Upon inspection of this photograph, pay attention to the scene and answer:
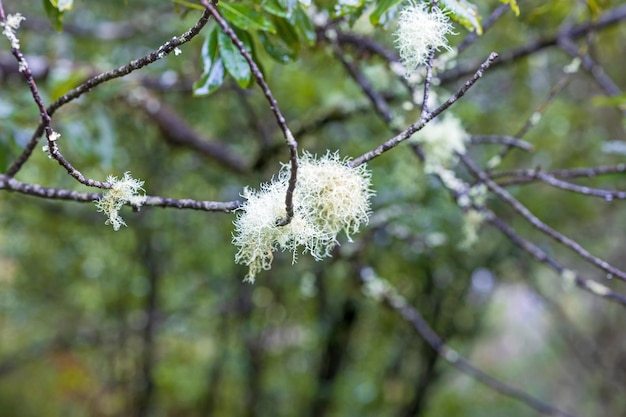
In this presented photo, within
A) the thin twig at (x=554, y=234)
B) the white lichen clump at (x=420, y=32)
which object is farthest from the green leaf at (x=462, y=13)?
the thin twig at (x=554, y=234)

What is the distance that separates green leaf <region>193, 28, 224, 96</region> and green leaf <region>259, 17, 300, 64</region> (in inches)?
2.3

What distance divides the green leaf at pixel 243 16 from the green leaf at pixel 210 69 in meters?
0.07

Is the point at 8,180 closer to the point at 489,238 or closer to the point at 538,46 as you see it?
the point at 538,46

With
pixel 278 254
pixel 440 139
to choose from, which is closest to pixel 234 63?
pixel 440 139

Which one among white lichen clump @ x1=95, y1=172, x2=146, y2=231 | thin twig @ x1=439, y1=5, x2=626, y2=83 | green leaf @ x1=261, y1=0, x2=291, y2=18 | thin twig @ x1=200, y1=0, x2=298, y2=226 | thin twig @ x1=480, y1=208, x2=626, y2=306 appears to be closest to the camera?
thin twig @ x1=200, y1=0, x2=298, y2=226

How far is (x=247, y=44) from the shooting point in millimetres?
738

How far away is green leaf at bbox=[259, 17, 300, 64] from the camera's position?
0.76 m

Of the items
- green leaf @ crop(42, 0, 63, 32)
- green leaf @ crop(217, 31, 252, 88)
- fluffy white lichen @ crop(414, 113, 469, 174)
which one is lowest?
green leaf @ crop(217, 31, 252, 88)

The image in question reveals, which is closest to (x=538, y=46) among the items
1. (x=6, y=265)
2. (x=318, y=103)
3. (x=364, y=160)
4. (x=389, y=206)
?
(x=389, y=206)

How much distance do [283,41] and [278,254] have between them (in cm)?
127

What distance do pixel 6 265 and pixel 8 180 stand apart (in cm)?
279

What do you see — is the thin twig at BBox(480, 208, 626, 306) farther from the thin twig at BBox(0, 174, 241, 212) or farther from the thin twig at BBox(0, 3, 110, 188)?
the thin twig at BBox(0, 3, 110, 188)

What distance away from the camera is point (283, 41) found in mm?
782

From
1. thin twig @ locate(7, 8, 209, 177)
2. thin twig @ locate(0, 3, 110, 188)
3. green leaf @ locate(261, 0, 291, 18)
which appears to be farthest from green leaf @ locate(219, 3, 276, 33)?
thin twig @ locate(0, 3, 110, 188)
